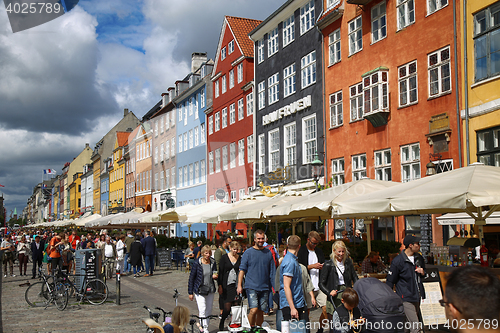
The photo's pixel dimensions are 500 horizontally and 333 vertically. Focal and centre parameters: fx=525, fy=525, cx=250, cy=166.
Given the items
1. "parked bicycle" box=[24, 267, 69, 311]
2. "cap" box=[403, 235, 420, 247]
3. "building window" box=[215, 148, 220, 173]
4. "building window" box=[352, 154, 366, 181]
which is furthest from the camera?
"building window" box=[215, 148, 220, 173]

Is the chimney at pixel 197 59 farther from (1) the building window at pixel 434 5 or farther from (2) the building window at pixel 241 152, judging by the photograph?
(1) the building window at pixel 434 5

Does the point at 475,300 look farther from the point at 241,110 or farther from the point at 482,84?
the point at 241,110

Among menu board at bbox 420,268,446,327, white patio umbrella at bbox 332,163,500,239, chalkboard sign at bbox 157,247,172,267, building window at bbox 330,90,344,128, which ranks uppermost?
building window at bbox 330,90,344,128

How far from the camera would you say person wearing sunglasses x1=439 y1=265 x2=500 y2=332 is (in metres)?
2.54

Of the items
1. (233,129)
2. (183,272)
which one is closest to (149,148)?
(233,129)

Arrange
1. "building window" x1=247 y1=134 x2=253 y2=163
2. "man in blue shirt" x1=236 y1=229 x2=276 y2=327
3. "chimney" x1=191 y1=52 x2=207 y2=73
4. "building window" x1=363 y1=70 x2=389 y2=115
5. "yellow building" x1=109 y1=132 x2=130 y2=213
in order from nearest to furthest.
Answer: "man in blue shirt" x1=236 y1=229 x2=276 y2=327 < "building window" x1=363 y1=70 x2=389 y2=115 < "building window" x1=247 y1=134 x2=253 y2=163 < "chimney" x1=191 y1=52 x2=207 y2=73 < "yellow building" x1=109 y1=132 x2=130 y2=213

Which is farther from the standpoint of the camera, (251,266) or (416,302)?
(251,266)

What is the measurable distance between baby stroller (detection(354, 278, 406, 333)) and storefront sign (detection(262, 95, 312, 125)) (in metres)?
22.8

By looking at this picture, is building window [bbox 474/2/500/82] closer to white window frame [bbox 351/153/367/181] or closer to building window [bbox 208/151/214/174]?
white window frame [bbox 351/153/367/181]

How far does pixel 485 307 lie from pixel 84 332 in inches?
359

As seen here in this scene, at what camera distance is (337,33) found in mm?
25938

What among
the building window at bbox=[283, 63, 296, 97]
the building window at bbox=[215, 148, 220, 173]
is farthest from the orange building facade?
the building window at bbox=[215, 148, 220, 173]

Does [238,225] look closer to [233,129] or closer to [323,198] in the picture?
[233,129]

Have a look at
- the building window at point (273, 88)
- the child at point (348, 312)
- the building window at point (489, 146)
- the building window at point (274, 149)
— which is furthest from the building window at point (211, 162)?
the child at point (348, 312)
